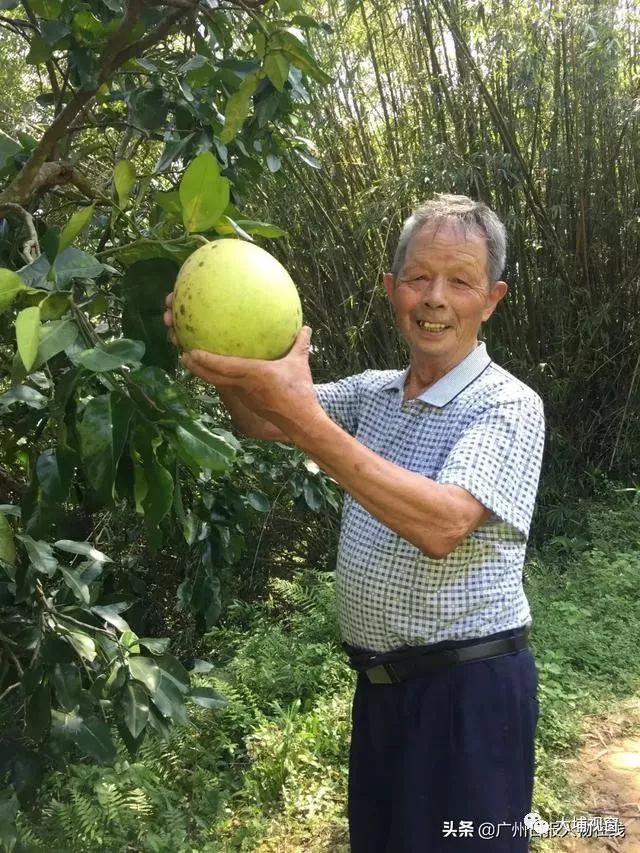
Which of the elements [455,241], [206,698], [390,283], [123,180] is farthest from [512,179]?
[123,180]

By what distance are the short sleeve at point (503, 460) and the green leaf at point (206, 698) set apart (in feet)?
2.68

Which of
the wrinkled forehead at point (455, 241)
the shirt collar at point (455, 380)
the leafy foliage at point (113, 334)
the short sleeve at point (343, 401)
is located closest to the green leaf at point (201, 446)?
the leafy foliage at point (113, 334)

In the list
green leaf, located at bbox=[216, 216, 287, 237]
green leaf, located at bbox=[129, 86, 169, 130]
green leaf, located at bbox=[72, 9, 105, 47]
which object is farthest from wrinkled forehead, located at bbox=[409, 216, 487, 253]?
green leaf, located at bbox=[72, 9, 105, 47]

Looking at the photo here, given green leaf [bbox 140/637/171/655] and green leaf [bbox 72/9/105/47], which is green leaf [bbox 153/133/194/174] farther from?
green leaf [bbox 140/637/171/655]

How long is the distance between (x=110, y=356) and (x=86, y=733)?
3.02 ft

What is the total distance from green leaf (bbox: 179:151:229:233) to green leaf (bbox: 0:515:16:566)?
60cm

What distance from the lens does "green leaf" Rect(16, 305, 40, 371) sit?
789mm

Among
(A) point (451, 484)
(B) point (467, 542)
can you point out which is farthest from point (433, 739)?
(A) point (451, 484)

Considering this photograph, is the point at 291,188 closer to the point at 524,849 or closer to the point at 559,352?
the point at 559,352

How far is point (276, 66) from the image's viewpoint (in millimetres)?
1212

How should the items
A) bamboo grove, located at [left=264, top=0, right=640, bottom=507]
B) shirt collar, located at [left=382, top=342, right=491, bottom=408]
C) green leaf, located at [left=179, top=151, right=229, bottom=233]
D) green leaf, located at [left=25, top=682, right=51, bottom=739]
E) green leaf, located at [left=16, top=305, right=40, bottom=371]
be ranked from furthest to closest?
bamboo grove, located at [left=264, top=0, right=640, bottom=507]
shirt collar, located at [left=382, top=342, right=491, bottom=408]
green leaf, located at [left=25, top=682, right=51, bottom=739]
green leaf, located at [left=179, top=151, right=229, bottom=233]
green leaf, located at [left=16, top=305, right=40, bottom=371]

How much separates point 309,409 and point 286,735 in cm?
206

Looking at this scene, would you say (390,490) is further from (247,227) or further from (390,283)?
(390,283)

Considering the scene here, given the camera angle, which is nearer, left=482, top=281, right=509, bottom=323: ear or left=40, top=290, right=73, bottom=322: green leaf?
left=40, top=290, right=73, bottom=322: green leaf
